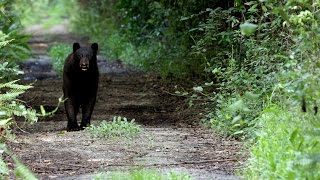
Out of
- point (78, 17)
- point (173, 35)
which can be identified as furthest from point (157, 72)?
point (78, 17)

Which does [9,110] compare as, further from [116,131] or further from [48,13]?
[48,13]

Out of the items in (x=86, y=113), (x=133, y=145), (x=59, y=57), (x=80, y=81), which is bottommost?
(x=59, y=57)

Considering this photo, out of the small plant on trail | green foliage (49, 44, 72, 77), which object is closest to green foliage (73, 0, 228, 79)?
green foliage (49, 44, 72, 77)

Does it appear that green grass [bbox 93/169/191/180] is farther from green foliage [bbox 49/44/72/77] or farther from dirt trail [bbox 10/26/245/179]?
green foliage [bbox 49/44/72/77]

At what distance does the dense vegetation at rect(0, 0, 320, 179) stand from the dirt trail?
15.9 inches

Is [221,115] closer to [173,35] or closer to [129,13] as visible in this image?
[173,35]

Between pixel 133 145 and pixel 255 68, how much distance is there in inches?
88.4

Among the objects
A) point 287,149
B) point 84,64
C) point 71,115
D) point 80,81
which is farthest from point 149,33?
point 287,149

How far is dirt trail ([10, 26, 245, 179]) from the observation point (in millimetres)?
8719

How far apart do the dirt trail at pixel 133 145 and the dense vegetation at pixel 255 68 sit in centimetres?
40

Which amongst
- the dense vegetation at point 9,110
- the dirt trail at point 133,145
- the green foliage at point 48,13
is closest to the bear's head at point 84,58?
the dirt trail at point 133,145

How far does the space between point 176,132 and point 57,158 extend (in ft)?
A: 9.12

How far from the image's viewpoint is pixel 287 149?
24.4ft

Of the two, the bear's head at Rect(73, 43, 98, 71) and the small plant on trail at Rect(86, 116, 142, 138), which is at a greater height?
the bear's head at Rect(73, 43, 98, 71)
